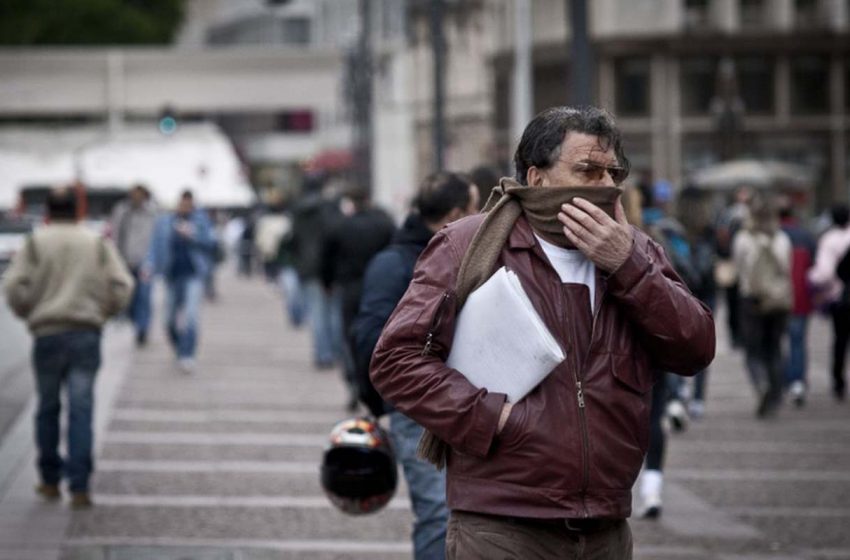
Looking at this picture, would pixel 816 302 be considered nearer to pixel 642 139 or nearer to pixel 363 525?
pixel 363 525

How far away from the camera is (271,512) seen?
1155 centimetres

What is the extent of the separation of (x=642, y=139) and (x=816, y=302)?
134ft

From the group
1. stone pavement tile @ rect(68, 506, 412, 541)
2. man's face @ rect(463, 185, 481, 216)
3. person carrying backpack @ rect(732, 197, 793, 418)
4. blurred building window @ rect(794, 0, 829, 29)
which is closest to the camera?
man's face @ rect(463, 185, 481, 216)

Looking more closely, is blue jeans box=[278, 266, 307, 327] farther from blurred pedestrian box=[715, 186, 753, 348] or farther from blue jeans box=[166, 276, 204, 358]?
blurred pedestrian box=[715, 186, 753, 348]

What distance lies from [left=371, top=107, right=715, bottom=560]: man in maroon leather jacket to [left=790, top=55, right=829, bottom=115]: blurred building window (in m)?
55.1

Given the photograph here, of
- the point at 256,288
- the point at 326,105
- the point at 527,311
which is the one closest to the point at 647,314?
the point at 527,311

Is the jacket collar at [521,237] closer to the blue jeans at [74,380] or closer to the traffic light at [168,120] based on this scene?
the blue jeans at [74,380]

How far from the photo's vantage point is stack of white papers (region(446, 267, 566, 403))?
203 inches

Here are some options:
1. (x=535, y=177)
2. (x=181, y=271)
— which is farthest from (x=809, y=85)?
(x=535, y=177)

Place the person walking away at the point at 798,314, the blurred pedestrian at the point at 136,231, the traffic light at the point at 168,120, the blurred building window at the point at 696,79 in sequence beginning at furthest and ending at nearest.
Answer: the blurred building window at the point at 696,79 < the traffic light at the point at 168,120 < the blurred pedestrian at the point at 136,231 < the person walking away at the point at 798,314

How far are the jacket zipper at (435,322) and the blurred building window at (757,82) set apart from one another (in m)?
54.8

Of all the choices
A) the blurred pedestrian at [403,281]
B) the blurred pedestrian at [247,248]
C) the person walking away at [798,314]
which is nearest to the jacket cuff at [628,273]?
the blurred pedestrian at [403,281]

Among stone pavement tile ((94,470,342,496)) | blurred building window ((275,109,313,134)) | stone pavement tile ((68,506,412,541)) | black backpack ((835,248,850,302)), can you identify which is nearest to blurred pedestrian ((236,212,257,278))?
black backpack ((835,248,850,302))

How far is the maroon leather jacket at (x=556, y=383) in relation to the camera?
5.16 m
